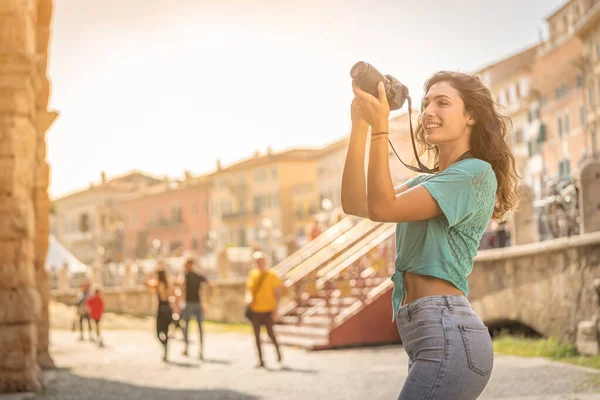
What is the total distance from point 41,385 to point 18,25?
4073 millimetres

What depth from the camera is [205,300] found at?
1956 centimetres

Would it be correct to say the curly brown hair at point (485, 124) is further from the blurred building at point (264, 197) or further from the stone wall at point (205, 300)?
the blurred building at point (264, 197)

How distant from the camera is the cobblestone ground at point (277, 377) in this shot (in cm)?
967

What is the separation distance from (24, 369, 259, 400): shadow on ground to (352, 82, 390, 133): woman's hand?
7743 mm

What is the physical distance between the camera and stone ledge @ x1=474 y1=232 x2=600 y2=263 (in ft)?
38.9

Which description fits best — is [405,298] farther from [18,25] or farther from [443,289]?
[18,25]

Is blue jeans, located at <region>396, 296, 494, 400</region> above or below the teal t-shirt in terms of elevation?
below

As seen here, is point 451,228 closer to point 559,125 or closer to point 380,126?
point 380,126

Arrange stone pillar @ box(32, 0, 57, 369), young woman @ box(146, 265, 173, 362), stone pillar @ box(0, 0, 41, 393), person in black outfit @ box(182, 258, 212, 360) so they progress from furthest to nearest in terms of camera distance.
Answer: person in black outfit @ box(182, 258, 212, 360) < young woman @ box(146, 265, 173, 362) < stone pillar @ box(32, 0, 57, 369) < stone pillar @ box(0, 0, 41, 393)

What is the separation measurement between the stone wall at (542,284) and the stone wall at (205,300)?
18.8 ft

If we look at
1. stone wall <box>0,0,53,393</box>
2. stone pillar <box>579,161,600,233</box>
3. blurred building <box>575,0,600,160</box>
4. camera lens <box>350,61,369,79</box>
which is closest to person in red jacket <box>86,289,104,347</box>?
stone wall <box>0,0,53,393</box>

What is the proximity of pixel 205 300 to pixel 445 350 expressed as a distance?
17164mm

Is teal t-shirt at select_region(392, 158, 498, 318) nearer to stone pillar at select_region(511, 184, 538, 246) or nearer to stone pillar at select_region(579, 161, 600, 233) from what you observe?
stone pillar at select_region(579, 161, 600, 233)

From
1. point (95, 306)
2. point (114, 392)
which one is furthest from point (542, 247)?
point (95, 306)
